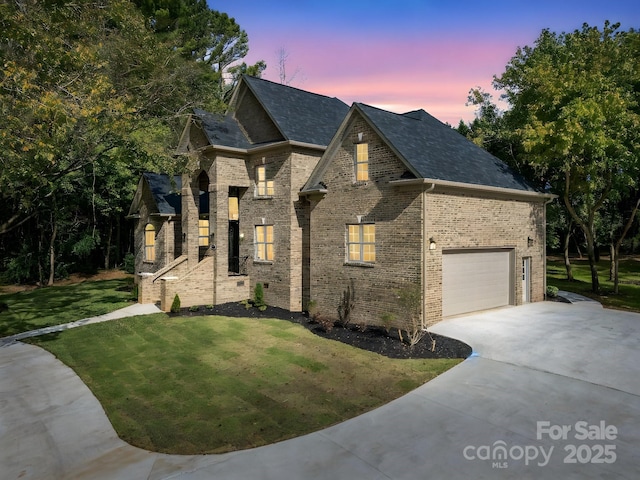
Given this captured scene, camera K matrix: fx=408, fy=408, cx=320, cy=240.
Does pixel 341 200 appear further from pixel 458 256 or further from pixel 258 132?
pixel 258 132

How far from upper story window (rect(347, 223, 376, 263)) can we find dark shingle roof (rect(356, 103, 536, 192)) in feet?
10.0

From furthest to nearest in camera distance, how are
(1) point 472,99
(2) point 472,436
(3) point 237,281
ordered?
(1) point 472,99, (3) point 237,281, (2) point 472,436

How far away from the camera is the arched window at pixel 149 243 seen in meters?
25.9

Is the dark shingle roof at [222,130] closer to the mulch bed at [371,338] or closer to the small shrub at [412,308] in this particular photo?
the mulch bed at [371,338]

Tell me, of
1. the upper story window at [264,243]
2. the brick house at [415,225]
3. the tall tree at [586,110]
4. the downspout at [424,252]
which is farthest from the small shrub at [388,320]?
the tall tree at [586,110]

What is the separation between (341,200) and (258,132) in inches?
265

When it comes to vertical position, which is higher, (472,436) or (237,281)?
(237,281)

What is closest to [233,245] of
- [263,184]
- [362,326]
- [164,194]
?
[263,184]

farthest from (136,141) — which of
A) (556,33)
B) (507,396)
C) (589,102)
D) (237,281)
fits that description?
(556,33)

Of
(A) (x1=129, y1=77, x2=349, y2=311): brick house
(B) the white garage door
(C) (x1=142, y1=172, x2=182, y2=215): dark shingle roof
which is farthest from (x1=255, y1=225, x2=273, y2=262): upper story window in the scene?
(B) the white garage door

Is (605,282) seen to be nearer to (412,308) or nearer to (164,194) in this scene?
(412,308)

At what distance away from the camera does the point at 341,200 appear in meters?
16.8

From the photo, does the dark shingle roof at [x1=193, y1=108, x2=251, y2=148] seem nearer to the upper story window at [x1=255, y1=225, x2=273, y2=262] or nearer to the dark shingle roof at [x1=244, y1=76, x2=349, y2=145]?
the dark shingle roof at [x1=244, y1=76, x2=349, y2=145]

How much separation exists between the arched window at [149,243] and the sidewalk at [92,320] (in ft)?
19.9
